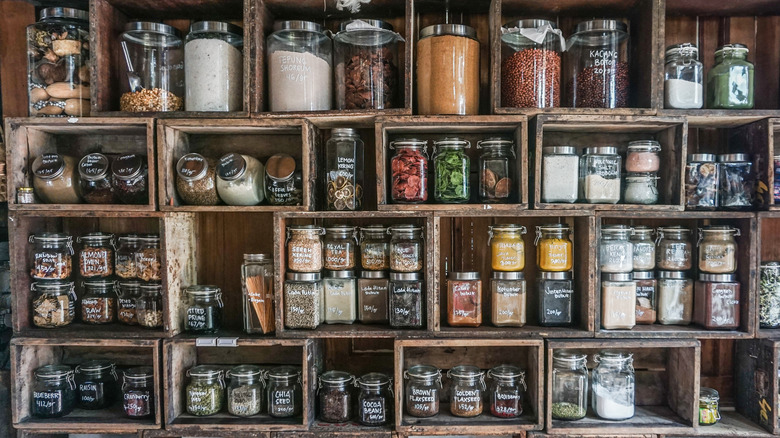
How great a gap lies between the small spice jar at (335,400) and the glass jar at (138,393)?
0.60 meters

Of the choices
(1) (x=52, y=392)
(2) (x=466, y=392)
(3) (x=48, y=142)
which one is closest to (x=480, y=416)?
(2) (x=466, y=392)

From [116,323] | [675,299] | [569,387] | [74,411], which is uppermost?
[675,299]

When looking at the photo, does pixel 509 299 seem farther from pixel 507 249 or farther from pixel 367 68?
pixel 367 68

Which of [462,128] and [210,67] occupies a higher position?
[210,67]

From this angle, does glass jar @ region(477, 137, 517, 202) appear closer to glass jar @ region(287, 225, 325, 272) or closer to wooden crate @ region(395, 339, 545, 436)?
wooden crate @ region(395, 339, 545, 436)

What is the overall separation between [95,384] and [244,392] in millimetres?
554

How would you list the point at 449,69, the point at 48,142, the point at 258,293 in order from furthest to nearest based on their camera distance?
1. the point at 48,142
2. the point at 258,293
3. the point at 449,69

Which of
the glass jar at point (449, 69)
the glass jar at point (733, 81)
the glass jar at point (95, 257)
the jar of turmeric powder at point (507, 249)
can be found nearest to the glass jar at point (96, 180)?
the glass jar at point (95, 257)

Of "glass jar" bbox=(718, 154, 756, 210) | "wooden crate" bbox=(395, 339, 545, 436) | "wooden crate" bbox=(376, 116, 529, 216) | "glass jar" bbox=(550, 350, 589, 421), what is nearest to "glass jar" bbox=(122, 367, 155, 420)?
"wooden crate" bbox=(395, 339, 545, 436)

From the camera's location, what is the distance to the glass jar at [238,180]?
1.69m

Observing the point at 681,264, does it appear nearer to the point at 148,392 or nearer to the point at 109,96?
the point at 148,392

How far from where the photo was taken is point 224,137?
6.53ft

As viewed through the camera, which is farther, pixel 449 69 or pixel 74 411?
pixel 74 411

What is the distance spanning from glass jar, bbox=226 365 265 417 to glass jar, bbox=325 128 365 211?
65 cm
